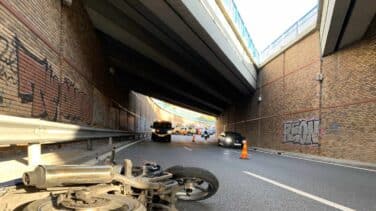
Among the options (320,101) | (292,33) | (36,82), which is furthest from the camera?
(292,33)

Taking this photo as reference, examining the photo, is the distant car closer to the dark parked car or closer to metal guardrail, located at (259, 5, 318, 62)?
metal guardrail, located at (259, 5, 318, 62)

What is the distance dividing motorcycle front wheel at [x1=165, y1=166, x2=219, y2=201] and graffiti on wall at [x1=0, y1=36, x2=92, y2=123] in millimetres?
4997

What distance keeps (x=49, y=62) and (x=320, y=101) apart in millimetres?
16511

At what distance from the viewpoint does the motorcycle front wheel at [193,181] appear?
20.2ft

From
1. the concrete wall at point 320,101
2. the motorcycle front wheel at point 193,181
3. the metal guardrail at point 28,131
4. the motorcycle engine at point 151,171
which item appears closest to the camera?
the metal guardrail at point 28,131

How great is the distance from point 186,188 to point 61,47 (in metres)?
10.7

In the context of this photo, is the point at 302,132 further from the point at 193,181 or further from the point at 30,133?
the point at 30,133

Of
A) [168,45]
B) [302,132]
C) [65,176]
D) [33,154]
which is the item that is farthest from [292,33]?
[65,176]

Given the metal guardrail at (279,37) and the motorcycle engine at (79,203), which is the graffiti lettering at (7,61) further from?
the metal guardrail at (279,37)

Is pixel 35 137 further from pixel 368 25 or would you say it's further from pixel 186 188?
pixel 368 25

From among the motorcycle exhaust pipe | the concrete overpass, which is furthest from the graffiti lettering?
the concrete overpass

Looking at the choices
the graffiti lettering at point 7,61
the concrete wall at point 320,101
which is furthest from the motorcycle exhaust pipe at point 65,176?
the concrete wall at point 320,101

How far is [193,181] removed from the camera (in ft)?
21.0

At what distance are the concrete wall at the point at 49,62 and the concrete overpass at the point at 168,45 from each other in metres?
1.44
